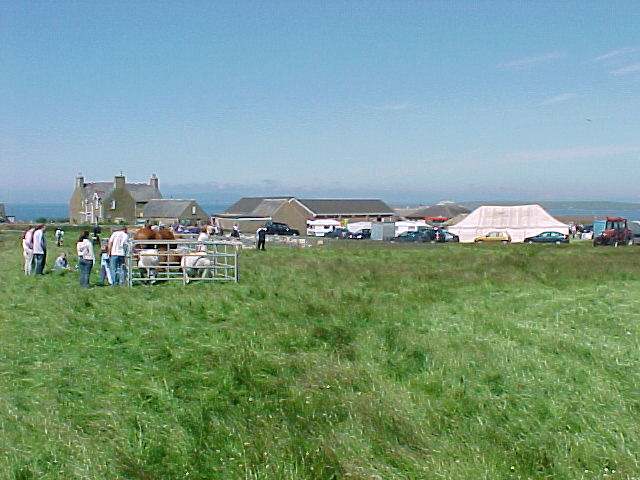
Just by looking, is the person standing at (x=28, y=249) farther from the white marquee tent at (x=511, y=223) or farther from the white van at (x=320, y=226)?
the white van at (x=320, y=226)

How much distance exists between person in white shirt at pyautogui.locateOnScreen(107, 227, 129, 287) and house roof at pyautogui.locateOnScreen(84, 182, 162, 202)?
3933 inches

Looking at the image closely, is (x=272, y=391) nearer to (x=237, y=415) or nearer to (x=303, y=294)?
(x=237, y=415)

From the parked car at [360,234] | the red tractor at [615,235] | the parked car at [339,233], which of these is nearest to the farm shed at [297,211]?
the parked car at [339,233]

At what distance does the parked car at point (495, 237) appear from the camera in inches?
2272

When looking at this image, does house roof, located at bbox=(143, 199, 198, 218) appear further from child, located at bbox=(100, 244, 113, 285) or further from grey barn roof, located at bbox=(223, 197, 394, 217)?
child, located at bbox=(100, 244, 113, 285)

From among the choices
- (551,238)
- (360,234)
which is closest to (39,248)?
(551,238)

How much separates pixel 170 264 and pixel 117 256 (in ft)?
6.81

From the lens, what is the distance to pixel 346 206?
346ft

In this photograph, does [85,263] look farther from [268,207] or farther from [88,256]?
[268,207]

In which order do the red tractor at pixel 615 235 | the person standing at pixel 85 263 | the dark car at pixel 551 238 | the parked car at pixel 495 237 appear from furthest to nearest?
the parked car at pixel 495 237, the dark car at pixel 551 238, the red tractor at pixel 615 235, the person standing at pixel 85 263

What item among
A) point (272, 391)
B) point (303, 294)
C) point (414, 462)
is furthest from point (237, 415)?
point (303, 294)

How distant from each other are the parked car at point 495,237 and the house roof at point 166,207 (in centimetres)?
5875

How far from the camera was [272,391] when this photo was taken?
9.30 metres

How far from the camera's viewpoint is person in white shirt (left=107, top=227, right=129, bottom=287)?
18.9 m
